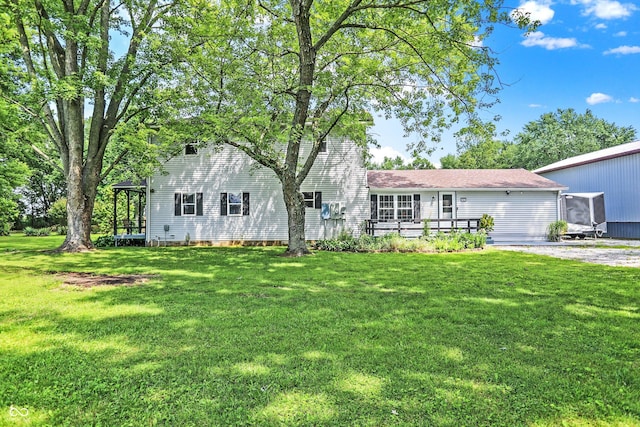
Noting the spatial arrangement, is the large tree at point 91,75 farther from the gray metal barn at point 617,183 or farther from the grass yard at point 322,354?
the gray metal barn at point 617,183

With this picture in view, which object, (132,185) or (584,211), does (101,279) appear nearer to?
(132,185)

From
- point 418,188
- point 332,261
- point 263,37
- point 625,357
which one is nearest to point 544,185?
point 418,188

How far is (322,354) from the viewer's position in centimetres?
346

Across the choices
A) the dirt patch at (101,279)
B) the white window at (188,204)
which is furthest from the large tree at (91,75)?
the dirt patch at (101,279)

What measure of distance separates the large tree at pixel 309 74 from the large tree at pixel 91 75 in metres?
1.80

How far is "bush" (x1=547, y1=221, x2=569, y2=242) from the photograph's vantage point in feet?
60.3

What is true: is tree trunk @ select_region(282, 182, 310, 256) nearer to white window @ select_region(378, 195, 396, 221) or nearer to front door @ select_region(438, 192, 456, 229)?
white window @ select_region(378, 195, 396, 221)

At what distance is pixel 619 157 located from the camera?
66.5ft

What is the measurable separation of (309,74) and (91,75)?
763 cm

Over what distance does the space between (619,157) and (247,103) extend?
20.6 meters

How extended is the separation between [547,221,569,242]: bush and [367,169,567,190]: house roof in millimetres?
1810

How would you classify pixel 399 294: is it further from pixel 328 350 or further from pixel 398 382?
pixel 398 382

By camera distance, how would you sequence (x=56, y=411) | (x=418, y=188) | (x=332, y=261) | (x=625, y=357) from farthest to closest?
1. (x=418, y=188)
2. (x=332, y=261)
3. (x=625, y=357)
4. (x=56, y=411)

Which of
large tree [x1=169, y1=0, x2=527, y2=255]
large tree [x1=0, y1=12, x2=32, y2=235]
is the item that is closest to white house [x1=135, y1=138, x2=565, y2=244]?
large tree [x1=169, y1=0, x2=527, y2=255]
